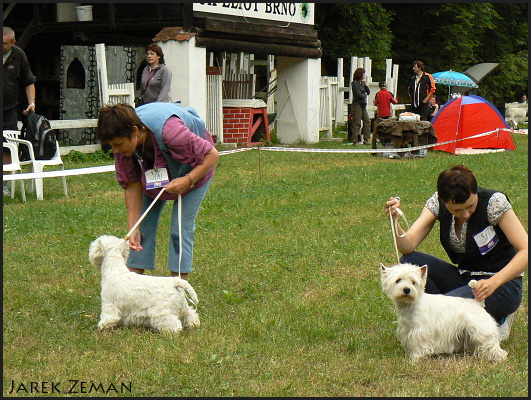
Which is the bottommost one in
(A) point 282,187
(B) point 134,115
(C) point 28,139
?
(A) point 282,187

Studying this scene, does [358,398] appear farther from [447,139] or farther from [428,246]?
[447,139]

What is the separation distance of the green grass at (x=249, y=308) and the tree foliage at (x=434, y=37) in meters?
19.4

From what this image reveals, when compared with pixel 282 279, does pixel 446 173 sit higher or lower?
higher

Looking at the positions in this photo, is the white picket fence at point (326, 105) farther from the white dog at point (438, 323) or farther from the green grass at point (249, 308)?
the white dog at point (438, 323)

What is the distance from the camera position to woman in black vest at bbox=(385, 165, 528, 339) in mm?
4375

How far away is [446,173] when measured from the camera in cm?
439

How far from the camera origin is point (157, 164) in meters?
5.00

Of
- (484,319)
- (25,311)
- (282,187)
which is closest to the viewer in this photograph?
(484,319)

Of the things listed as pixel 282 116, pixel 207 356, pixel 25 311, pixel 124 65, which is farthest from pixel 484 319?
pixel 282 116

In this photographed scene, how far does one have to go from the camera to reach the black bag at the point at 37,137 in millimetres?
9852

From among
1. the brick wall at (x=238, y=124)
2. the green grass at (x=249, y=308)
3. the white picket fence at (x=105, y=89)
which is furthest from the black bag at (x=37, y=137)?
the brick wall at (x=238, y=124)

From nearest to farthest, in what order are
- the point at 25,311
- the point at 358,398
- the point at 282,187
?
the point at 358,398
the point at 25,311
the point at 282,187

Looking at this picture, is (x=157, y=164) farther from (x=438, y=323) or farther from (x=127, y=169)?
(x=438, y=323)

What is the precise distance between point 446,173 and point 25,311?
10.1 feet
